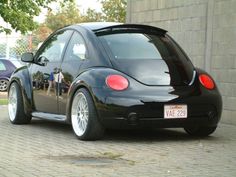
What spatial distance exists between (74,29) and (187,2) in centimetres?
327

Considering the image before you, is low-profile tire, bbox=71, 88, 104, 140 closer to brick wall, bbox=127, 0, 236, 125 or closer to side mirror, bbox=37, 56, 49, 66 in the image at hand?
side mirror, bbox=37, 56, 49, 66

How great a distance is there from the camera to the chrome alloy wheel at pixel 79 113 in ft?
25.6

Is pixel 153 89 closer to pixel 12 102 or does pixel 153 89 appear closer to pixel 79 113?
pixel 79 113

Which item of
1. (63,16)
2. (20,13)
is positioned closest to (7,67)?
(20,13)

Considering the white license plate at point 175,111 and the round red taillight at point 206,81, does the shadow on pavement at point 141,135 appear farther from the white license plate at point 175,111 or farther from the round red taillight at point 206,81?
the round red taillight at point 206,81

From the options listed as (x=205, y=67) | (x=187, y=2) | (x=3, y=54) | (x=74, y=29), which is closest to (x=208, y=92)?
Answer: (x=74, y=29)

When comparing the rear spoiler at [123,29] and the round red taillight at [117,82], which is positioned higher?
the rear spoiler at [123,29]

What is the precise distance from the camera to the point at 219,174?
5.73m

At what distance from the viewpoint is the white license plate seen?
750cm

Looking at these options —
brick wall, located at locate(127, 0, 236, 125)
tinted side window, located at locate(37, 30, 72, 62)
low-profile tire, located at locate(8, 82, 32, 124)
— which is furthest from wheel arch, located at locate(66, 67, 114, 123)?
brick wall, located at locate(127, 0, 236, 125)

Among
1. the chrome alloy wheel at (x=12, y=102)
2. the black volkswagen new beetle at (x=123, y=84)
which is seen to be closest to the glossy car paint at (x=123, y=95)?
the black volkswagen new beetle at (x=123, y=84)

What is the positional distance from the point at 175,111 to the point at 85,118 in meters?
1.16

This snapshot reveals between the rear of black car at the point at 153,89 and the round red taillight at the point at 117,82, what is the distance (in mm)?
15

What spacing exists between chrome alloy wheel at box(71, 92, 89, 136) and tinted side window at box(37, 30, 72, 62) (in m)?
1.05
